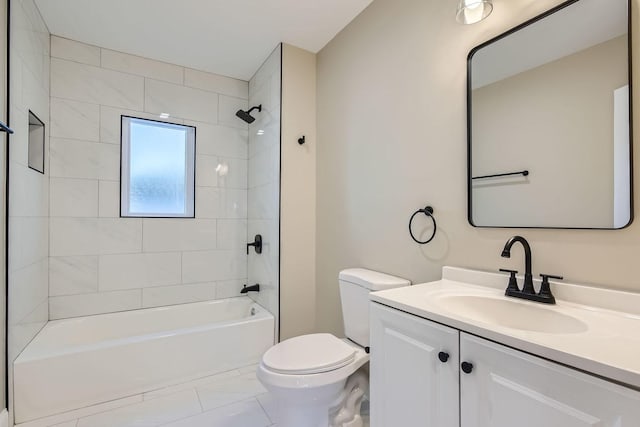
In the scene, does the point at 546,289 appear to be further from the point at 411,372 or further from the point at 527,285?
the point at 411,372

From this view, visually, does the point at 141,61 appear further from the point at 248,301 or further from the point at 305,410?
the point at 305,410

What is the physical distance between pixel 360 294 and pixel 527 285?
2.72 feet

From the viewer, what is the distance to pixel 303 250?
2.52 meters

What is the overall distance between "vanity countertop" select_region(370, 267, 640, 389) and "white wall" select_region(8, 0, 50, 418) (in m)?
1.97

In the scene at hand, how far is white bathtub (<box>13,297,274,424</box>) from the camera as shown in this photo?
1785mm

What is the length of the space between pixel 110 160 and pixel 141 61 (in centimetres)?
89

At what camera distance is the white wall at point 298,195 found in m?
2.44

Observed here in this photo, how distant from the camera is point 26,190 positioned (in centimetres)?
185

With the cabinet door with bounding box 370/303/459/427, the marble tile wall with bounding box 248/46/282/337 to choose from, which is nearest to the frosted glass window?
the marble tile wall with bounding box 248/46/282/337

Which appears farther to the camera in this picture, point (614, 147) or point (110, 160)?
point (110, 160)

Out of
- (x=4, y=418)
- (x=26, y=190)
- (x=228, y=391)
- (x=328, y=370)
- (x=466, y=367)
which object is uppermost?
(x=26, y=190)

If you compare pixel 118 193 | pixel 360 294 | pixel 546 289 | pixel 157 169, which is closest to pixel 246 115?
pixel 157 169

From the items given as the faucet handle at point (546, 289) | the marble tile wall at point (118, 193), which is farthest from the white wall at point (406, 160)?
the marble tile wall at point (118, 193)

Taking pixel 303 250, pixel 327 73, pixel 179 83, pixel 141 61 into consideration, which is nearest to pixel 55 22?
pixel 141 61
